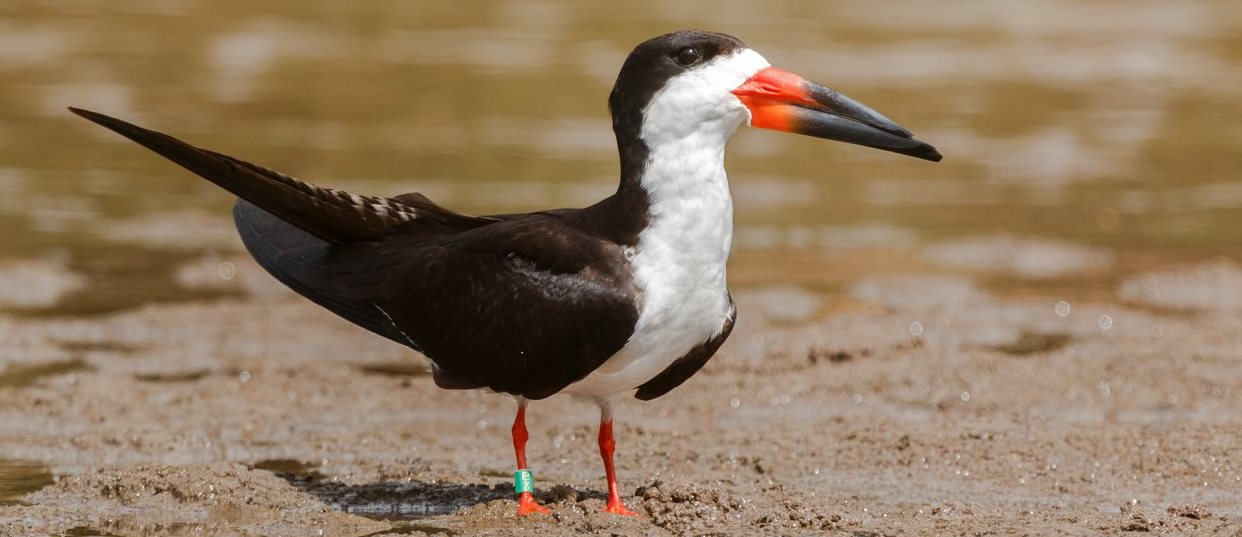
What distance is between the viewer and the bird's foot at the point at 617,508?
5.45m

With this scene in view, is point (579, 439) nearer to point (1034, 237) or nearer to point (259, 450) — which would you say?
point (259, 450)

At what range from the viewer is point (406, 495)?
5.82 m

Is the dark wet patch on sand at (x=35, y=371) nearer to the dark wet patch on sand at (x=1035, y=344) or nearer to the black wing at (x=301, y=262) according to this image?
the black wing at (x=301, y=262)

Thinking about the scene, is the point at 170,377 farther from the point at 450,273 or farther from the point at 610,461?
the point at 610,461

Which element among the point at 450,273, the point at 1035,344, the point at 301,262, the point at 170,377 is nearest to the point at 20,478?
the point at 301,262

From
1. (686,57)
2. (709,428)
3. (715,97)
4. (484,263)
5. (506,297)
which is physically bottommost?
(709,428)

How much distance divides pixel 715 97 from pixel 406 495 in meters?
1.85

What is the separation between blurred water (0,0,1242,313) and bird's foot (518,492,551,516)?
393 centimetres

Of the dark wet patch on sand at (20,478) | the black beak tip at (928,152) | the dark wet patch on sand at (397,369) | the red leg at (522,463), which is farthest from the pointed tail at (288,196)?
the dark wet patch on sand at (397,369)

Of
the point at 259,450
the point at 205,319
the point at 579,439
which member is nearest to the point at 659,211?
the point at 579,439

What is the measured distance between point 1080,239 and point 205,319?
537 cm

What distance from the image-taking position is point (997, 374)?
7.38 m

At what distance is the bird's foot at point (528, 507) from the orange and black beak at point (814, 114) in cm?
143

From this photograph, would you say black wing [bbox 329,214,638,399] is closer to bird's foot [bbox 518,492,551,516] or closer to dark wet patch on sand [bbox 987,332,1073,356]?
bird's foot [bbox 518,492,551,516]
